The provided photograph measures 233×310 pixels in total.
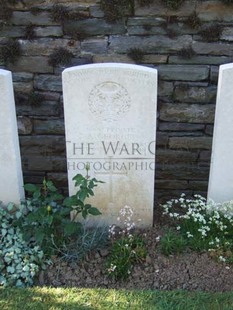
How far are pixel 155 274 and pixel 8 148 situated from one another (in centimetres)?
133

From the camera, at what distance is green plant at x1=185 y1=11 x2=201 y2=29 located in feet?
11.8

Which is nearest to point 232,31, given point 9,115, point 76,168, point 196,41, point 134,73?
point 196,41

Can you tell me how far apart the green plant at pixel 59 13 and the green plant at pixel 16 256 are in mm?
1521

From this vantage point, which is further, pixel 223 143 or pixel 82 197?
pixel 223 143

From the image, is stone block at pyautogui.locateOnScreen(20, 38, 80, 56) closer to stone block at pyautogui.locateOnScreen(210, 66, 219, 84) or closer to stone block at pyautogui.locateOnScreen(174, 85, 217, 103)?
stone block at pyautogui.locateOnScreen(174, 85, 217, 103)

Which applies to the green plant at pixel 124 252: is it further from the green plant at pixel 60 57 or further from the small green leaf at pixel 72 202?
the green plant at pixel 60 57

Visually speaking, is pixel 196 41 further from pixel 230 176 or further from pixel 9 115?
pixel 9 115

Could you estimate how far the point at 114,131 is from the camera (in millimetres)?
3162

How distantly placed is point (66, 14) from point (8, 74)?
93cm

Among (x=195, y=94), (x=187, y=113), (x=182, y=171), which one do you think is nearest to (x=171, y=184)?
(x=182, y=171)

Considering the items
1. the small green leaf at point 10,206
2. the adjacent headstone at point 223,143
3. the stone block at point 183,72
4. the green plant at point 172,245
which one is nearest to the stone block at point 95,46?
the stone block at point 183,72

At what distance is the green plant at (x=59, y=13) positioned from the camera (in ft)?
11.9

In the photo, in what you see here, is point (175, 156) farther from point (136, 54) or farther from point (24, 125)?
point (24, 125)

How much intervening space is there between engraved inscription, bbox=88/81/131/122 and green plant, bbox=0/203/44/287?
90 centimetres
